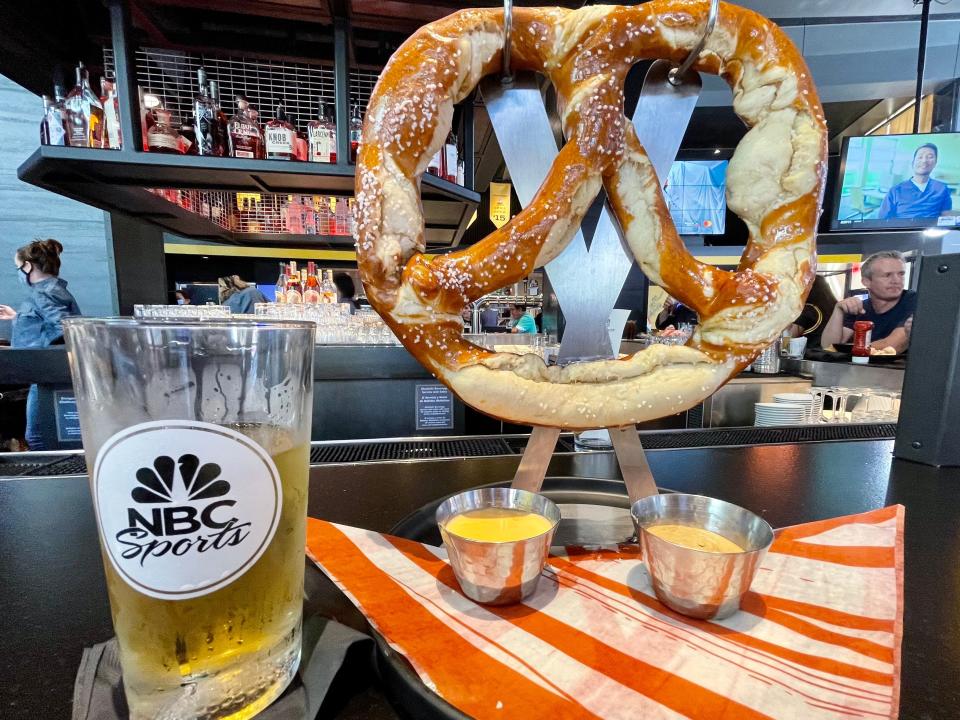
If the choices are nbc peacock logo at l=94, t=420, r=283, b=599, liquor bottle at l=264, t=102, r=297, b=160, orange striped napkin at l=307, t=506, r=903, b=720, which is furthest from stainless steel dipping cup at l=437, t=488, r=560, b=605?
liquor bottle at l=264, t=102, r=297, b=160

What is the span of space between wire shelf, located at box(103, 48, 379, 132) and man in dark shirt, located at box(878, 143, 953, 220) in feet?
15.0

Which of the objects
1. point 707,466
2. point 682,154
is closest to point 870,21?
point 682,154

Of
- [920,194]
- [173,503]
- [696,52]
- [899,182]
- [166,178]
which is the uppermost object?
[899,182]

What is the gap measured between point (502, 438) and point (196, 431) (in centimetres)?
98

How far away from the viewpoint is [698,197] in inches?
197

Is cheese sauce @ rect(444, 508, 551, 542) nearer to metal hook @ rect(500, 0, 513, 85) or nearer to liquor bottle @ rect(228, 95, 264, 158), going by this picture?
metal hook @ rect(500, 0, 513, 85)

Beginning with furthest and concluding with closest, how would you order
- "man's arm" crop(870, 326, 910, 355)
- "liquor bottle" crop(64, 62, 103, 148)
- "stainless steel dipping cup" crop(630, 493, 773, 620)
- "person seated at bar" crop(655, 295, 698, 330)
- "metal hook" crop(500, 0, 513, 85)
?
"person seated at bar" crop(655, 295, 698, 330) → "man's arm" crop(870, 326, 910, 355) → "liquor bottle" crop(64, 62, 103, 148) → "metal hook" crop(500, 0, 513, 85) → "stainless steel dipping cup" crop(630, 493, 773, 620)

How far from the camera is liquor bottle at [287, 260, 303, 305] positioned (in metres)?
3.39

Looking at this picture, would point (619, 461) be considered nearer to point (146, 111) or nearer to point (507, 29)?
point (507, 29)

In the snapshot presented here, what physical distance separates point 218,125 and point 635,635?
2.59 metres

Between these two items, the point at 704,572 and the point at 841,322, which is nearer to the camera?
the point at 704,572

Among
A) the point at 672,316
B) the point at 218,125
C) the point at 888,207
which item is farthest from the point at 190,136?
the point at 888,207

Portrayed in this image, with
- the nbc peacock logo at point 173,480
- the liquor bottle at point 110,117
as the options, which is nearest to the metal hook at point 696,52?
the nbc peacock logo at point 173,480

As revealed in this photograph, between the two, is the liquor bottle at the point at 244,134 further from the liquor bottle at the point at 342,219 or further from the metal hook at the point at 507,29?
the metal hook at the point at 507,29
